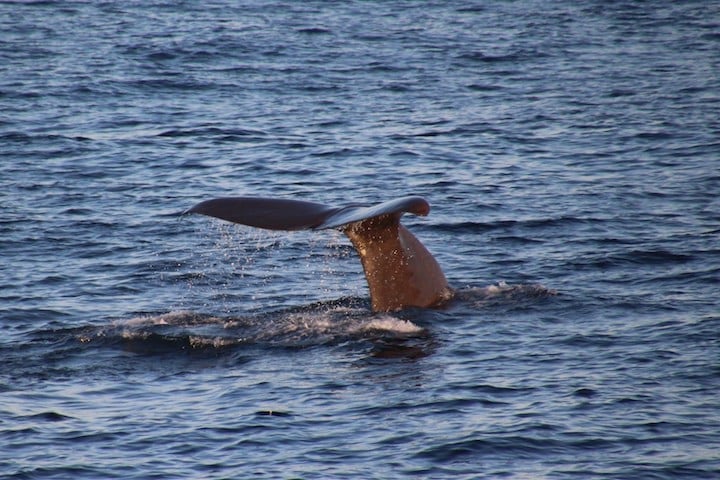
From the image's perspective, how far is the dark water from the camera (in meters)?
10.5

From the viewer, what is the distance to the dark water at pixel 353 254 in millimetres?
10516

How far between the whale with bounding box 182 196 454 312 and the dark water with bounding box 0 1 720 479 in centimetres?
30

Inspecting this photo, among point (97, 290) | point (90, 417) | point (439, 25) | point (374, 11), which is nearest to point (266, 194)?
point (97, 290)

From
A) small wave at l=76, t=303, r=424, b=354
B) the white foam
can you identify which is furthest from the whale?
small wave at l=76, t=303, r=424, b=354

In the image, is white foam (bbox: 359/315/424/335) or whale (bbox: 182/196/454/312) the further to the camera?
white foam (bbox: 359/315/424/335)

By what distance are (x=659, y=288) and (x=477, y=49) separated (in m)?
18.7

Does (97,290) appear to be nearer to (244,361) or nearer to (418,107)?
(244,361)

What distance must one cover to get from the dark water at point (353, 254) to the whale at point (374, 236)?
0.30 meters

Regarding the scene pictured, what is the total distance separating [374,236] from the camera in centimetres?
1284

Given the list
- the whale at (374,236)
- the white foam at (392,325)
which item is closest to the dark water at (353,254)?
the white foam at (392,325)

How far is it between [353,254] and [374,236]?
15.5ft

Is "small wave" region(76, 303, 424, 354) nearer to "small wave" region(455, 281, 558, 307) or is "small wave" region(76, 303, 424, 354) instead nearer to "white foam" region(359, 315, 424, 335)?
"white foam" region(359, 315, 424, 335)

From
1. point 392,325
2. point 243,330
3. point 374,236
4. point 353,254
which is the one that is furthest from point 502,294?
point 353,254

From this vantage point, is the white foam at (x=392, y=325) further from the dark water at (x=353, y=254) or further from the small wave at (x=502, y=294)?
the small wave at (x=502, y=294)
